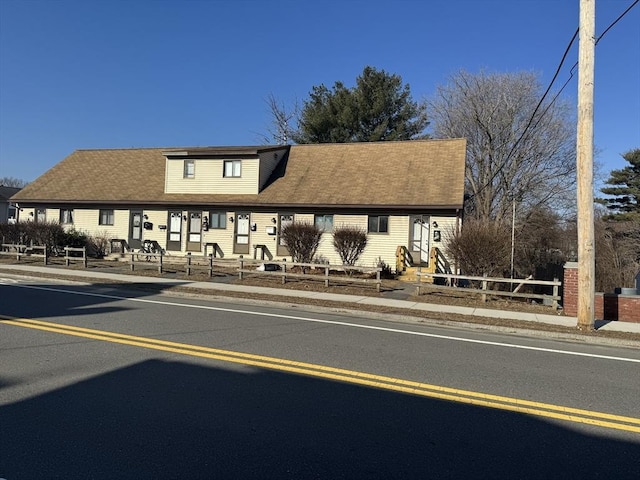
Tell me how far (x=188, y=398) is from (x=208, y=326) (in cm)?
398

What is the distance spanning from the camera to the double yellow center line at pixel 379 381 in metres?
4.75

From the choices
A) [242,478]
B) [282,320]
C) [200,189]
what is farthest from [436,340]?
[200,189]

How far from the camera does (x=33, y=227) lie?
22859 millimetres

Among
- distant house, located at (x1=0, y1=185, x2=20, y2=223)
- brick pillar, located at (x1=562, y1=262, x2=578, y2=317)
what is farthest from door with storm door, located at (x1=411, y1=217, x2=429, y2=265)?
distant house, located at (x1=0, y1=185, x2=20, y2=223)

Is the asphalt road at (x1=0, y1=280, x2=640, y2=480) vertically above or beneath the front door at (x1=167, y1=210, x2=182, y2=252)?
beneath

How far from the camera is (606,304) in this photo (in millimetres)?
11805

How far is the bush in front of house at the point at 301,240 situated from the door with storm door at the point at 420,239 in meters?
4.56

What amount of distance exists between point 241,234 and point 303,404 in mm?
18548

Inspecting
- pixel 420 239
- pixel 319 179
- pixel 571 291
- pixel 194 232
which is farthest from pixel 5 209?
pixel 571 291

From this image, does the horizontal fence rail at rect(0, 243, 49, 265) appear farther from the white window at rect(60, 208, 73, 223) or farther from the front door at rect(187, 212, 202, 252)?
the front door at rect(187, 212, 202, 252)

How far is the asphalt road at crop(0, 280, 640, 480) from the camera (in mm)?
3635

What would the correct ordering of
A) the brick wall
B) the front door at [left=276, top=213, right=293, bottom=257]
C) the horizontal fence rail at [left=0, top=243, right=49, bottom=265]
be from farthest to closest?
the front door at [left=276, top=213, right=293, bottom=257]
the horizontal fence rail at [left=0, top=243, right=49, bottom=265]
the brick wall

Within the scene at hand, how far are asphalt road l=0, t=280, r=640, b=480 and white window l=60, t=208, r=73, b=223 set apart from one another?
19534mm

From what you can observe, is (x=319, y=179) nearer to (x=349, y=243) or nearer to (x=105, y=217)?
(x=349, y=243)
